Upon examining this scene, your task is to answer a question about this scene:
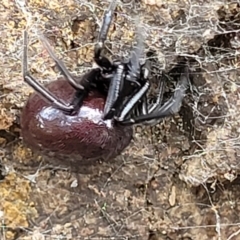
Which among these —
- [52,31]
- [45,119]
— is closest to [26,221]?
[45,119]

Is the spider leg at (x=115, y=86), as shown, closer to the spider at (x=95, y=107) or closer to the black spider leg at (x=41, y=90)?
the spider at (x=95, y=107)

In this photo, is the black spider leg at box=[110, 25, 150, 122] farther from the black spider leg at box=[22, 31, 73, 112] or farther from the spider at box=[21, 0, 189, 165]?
the black spider leg at box=[22, 31, 73, 112]

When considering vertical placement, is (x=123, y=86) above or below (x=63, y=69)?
below

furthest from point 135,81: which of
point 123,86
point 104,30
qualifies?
point 104,30

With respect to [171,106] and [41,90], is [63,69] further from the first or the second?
[171,106]

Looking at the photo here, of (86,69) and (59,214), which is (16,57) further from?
(59,214)
